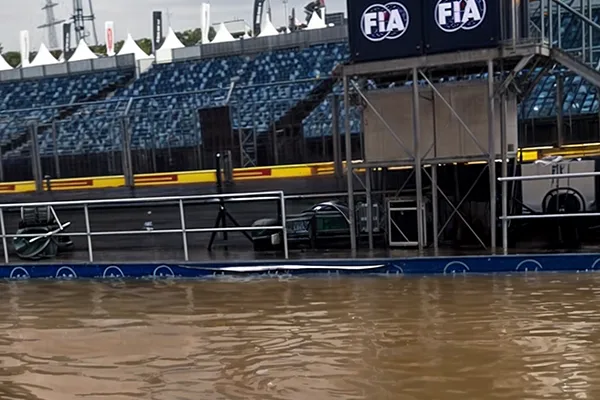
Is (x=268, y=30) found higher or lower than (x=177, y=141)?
higher

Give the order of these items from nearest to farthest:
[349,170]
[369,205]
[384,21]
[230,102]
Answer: [384,21] → [349,170] → [369,205] → [230,102]

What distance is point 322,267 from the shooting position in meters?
8.22

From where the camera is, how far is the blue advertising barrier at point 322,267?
24.8 ft

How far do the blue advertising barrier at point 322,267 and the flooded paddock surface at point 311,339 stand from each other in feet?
0.47

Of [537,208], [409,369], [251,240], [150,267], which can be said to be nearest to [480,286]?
[537,208]

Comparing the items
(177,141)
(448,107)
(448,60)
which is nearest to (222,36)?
(177,141)

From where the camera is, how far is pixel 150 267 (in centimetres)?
882

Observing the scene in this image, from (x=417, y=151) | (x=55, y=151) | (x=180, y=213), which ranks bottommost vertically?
(x=180, y=213)

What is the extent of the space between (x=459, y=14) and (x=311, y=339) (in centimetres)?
413

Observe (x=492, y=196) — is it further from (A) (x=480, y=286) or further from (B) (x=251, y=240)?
(B) (x=251, y=240)

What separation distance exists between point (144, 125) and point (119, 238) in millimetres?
4012

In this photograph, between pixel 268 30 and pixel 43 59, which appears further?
pixel 43 59

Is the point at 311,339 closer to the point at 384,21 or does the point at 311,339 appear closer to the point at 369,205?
the point at 369,205

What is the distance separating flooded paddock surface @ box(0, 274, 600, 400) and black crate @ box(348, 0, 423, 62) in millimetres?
2713
